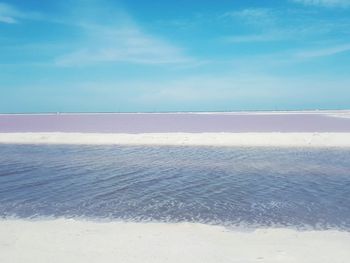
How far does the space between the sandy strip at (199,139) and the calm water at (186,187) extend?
399cm

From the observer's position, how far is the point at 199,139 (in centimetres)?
2794

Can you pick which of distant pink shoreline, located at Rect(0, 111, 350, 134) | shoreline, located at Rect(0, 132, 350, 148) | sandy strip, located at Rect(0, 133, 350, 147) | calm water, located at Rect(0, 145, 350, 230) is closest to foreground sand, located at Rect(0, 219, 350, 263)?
calm water, located at Rect(0, 145, 350, 230)

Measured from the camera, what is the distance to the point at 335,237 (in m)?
7.93

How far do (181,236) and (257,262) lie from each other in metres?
2.00

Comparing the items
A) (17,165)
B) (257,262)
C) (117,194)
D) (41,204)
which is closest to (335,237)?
(257,262)

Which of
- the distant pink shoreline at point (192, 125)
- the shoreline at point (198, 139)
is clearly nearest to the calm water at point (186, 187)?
the shoreline at point (198, 139)

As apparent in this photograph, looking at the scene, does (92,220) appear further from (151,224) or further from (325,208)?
(325,208)

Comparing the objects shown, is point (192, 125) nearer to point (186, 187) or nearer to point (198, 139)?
point (198, 139)

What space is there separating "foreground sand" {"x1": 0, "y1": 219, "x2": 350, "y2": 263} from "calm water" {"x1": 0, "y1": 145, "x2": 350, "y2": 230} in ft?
3.00

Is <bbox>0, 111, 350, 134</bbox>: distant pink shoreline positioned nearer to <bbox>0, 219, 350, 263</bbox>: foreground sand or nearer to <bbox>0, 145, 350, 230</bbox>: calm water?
<bbox>0, 145, 350, 230</bbox>: calm water

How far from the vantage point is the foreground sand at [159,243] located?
6820 mm

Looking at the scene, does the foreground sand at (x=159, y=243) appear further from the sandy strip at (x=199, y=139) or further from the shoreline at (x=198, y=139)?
the sandy strip at (x=199, y=139)

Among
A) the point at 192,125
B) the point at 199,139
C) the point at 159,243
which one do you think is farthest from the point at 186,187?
the point at 192,125

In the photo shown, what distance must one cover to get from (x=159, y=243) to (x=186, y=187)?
559cm
